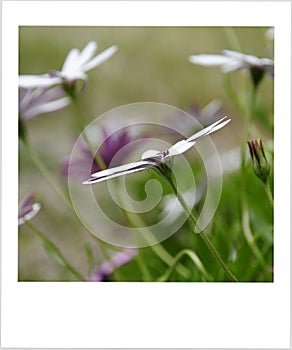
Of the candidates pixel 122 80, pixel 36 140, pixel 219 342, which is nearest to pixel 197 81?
pixel 122 80

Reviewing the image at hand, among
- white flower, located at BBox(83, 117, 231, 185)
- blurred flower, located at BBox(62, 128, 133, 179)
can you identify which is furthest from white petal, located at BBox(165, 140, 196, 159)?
blurred flower, located at BBox(62, 128, 133, 179)

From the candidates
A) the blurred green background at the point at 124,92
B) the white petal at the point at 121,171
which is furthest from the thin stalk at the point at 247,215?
the white petal at the point at 121,171

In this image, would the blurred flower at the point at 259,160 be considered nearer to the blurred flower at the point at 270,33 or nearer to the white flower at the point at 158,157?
the white flower at the point at 158,157

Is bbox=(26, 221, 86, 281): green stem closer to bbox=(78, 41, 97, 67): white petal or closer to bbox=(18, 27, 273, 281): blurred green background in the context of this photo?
bbox=(18, 27, 273, 281): blurred green background

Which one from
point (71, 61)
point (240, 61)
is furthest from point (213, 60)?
point (71, 61)

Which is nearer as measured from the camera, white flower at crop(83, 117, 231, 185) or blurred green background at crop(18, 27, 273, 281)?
white flower at crop(83, 117, 231, 185)
